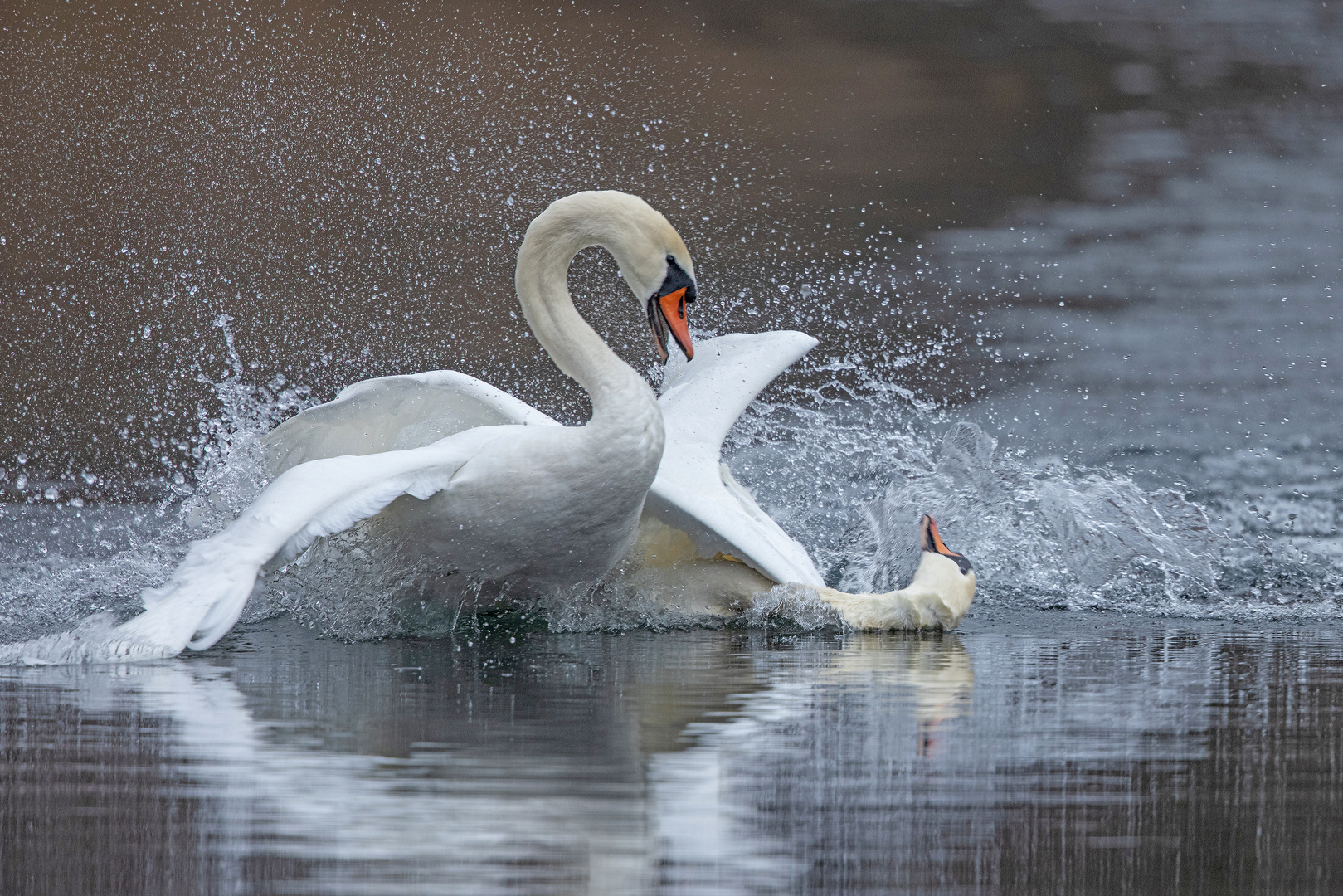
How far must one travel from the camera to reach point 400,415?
6.43 meters

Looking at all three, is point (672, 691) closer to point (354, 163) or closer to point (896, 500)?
point (896, 500)

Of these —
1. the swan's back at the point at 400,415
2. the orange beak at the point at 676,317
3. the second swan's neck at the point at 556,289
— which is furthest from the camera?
the swan's back at the point at 400,415

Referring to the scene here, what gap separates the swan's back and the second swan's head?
0.77 m

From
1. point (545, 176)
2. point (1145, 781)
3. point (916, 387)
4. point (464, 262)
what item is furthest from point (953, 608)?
point (545, 176)

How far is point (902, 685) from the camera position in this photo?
13.9 feet

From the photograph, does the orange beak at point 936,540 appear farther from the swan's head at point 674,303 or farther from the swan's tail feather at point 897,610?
the swan's head at point 674,303

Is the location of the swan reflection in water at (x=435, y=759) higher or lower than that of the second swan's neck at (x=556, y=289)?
lower

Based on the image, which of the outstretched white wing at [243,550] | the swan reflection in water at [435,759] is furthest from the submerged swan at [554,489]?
the swan reflection in water at [435,759]

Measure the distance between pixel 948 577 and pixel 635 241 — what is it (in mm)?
A: 1602

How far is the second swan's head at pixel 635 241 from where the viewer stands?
18.4 ft

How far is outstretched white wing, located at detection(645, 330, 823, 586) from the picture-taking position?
575 centimetres

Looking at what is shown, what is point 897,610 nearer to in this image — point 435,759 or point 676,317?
point 676,317

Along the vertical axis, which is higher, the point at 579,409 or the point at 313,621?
the point at 579,409

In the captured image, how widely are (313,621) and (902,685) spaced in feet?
7.59
